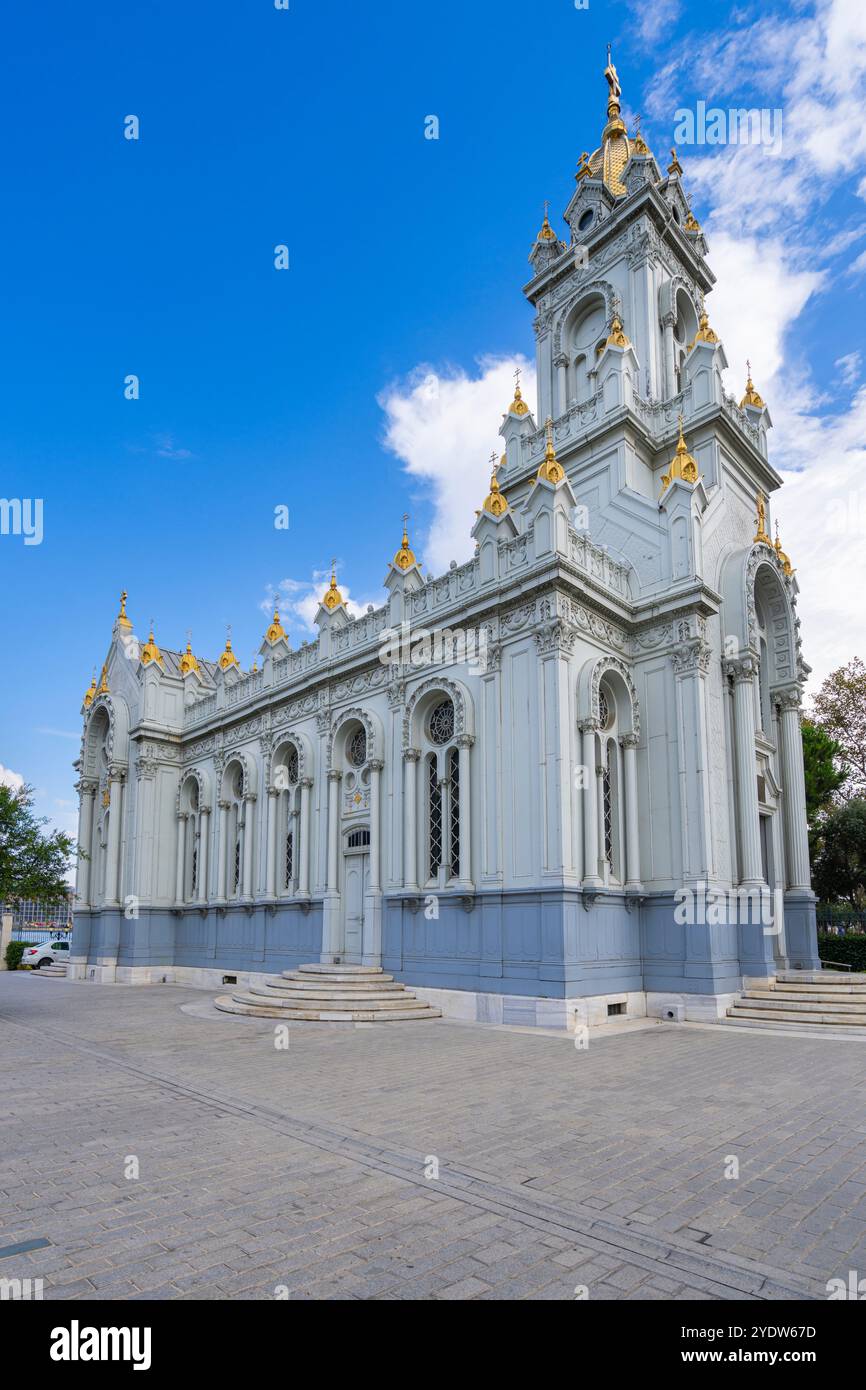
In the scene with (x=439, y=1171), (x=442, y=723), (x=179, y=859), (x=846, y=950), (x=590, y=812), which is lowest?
(x=846, y=950)

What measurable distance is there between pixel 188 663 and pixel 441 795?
18.0 m

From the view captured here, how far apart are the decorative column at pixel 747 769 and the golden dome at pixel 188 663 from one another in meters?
21.9

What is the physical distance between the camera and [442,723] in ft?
68.9

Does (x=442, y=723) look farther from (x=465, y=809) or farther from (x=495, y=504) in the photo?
(x=495, y=504)

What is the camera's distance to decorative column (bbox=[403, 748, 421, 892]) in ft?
66.2

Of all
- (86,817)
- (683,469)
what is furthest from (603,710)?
(86,817)

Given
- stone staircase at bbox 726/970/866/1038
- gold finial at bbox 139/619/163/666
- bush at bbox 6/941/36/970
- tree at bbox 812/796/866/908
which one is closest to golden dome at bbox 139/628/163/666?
gold finial at bbox 139/619/163/666

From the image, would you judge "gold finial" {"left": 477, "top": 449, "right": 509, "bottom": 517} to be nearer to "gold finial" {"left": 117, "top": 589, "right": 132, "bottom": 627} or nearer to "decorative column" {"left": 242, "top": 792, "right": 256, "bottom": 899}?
"decorative column" {"left": 242, "top": 792, "right": 256, "bottom": 899}

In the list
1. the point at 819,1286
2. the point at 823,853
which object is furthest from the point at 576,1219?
the point at 823,853

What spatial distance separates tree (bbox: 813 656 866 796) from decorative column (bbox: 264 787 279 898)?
88.1 ft

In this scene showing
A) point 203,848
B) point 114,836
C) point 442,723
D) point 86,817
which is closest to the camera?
point 442,723

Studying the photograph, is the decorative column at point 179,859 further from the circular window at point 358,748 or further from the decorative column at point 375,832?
the decorative column at point 375,832

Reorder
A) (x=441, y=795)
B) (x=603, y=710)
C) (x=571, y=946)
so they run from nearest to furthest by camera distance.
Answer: (x=571, y=946) → (x=603, y=710) → (x=441, y=795)

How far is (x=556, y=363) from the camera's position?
27812 millimetres
